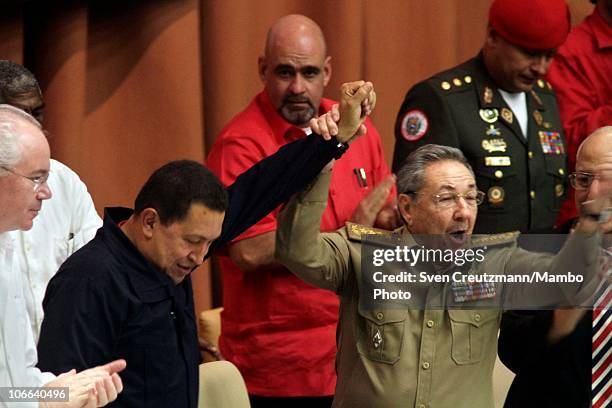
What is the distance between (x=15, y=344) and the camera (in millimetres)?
2500

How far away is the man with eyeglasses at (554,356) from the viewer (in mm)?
2861

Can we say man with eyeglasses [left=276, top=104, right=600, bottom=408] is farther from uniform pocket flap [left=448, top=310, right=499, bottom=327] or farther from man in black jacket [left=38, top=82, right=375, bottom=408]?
man in black jacket [left=38, top=82, right=375, bottom=408]

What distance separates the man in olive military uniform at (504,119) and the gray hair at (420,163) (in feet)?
2.35

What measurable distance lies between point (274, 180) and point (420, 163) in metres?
0.40

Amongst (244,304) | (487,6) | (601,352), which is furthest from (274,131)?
(487,6)

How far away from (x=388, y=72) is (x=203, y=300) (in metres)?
1.31

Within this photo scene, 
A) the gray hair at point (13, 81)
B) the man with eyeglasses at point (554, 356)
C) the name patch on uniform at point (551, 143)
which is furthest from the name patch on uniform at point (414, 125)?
the gray hair at point (13, 81)

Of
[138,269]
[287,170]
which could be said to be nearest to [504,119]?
[287,170]

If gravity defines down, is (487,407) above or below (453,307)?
below

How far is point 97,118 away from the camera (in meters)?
4.59

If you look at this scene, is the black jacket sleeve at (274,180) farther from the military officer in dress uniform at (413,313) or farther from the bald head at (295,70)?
the bald head at (295,70)

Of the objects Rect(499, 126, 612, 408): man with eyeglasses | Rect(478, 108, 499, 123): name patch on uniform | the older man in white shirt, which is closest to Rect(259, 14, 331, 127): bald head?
Rect(478, 108, 499, 123): name patch on uniform

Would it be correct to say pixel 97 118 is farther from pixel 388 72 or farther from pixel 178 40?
pixel 388 72

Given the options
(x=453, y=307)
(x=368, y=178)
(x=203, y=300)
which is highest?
(x=368, y=178)
